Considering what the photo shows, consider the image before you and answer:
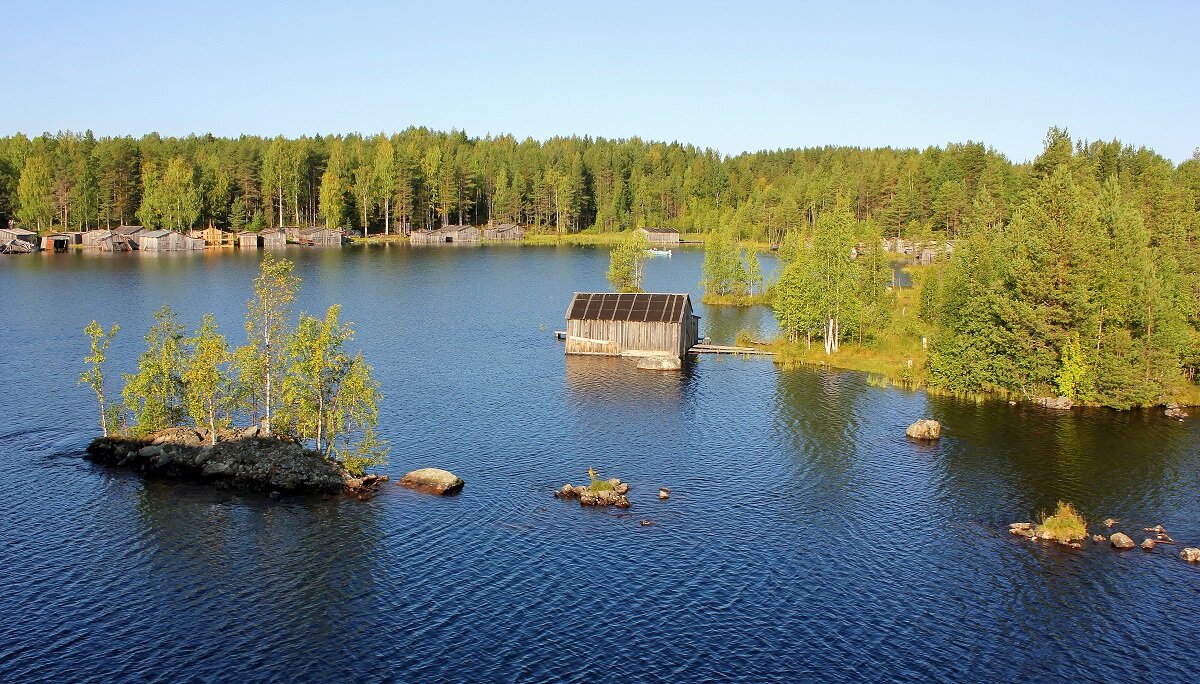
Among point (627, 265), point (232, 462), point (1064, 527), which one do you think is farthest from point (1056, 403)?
point (627, 265)

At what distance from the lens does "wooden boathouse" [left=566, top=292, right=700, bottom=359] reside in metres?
105

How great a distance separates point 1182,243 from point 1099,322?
25002 mm

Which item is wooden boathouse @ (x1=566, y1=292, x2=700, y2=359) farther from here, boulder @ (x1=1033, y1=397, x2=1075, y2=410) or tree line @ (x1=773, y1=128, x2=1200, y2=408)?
boulder @ (x1=1033, y1=397, x2=1075, y2=410)

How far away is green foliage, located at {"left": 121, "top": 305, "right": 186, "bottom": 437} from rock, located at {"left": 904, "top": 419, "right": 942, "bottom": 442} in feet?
186

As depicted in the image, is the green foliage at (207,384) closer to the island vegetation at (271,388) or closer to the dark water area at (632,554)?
the island vegetation at (271,388)

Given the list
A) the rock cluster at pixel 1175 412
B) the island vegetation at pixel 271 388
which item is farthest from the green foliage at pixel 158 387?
the rock cluster at pixel 1175 412

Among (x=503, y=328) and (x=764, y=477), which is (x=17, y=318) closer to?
(x=503, y=328)

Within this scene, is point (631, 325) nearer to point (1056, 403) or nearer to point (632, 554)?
point (1056, 403)

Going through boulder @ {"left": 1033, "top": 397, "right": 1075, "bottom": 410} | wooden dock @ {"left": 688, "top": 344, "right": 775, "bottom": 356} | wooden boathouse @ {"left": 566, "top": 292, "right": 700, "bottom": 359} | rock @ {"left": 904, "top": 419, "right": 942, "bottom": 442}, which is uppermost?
wooden boathouse @ {"left": 566, "top": 292, "right": 700, "bottom": 359}

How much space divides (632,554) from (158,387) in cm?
3906

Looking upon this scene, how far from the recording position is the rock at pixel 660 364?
100188 millimetres

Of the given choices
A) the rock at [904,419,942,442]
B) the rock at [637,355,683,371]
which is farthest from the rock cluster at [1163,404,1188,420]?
the rock at [637,355,683,371]

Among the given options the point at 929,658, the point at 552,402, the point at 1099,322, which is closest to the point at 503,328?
the point at 552,402

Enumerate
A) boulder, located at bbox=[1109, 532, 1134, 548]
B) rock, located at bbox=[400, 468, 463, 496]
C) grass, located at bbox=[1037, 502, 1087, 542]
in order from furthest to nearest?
rock, located at bbox=[400, 468, 463, 496] → grass, located at bbox=[1037, 502, 1087, 542] → boulder, located at bbox=[1109, 532, 1134, 548]
